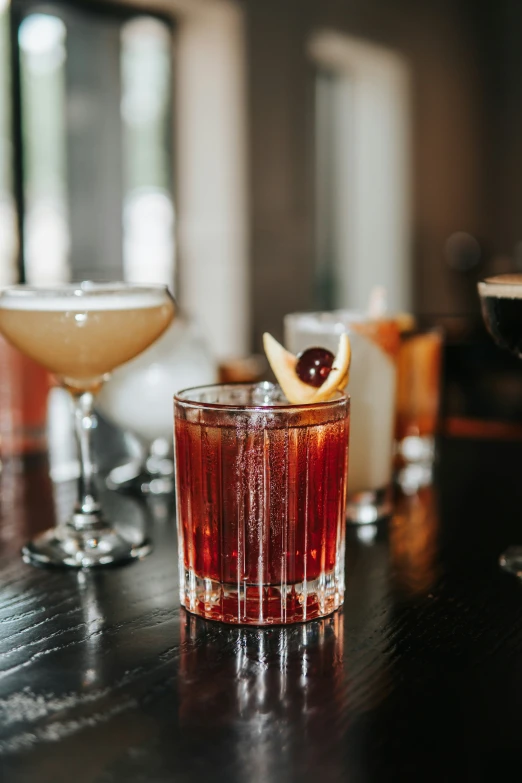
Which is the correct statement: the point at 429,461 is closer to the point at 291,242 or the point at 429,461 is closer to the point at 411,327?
the point at 411,327

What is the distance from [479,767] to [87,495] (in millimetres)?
521

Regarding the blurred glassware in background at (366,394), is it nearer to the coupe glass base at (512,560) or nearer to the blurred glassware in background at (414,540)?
the blurred glassware in background at (414,540)

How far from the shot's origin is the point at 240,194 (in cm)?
491

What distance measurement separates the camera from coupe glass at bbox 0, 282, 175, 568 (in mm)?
826

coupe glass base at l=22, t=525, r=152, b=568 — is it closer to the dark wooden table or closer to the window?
the dark wooden table

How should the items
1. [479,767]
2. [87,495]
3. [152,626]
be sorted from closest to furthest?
[479,767] → [152,626] → [87,495]

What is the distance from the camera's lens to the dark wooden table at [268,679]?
18.0 inches

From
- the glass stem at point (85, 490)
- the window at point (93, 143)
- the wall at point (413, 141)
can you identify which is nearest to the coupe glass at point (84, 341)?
the glass stem at point (85, 490)

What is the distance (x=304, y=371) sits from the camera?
0.71 metres

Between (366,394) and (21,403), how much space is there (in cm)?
53

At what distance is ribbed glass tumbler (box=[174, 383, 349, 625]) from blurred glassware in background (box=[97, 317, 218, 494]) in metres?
0.39

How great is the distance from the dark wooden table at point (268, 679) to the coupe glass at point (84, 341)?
34 millimetres

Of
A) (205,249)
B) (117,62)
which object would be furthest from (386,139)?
(117,62)

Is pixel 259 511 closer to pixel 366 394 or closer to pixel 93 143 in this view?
pixel 366 394
